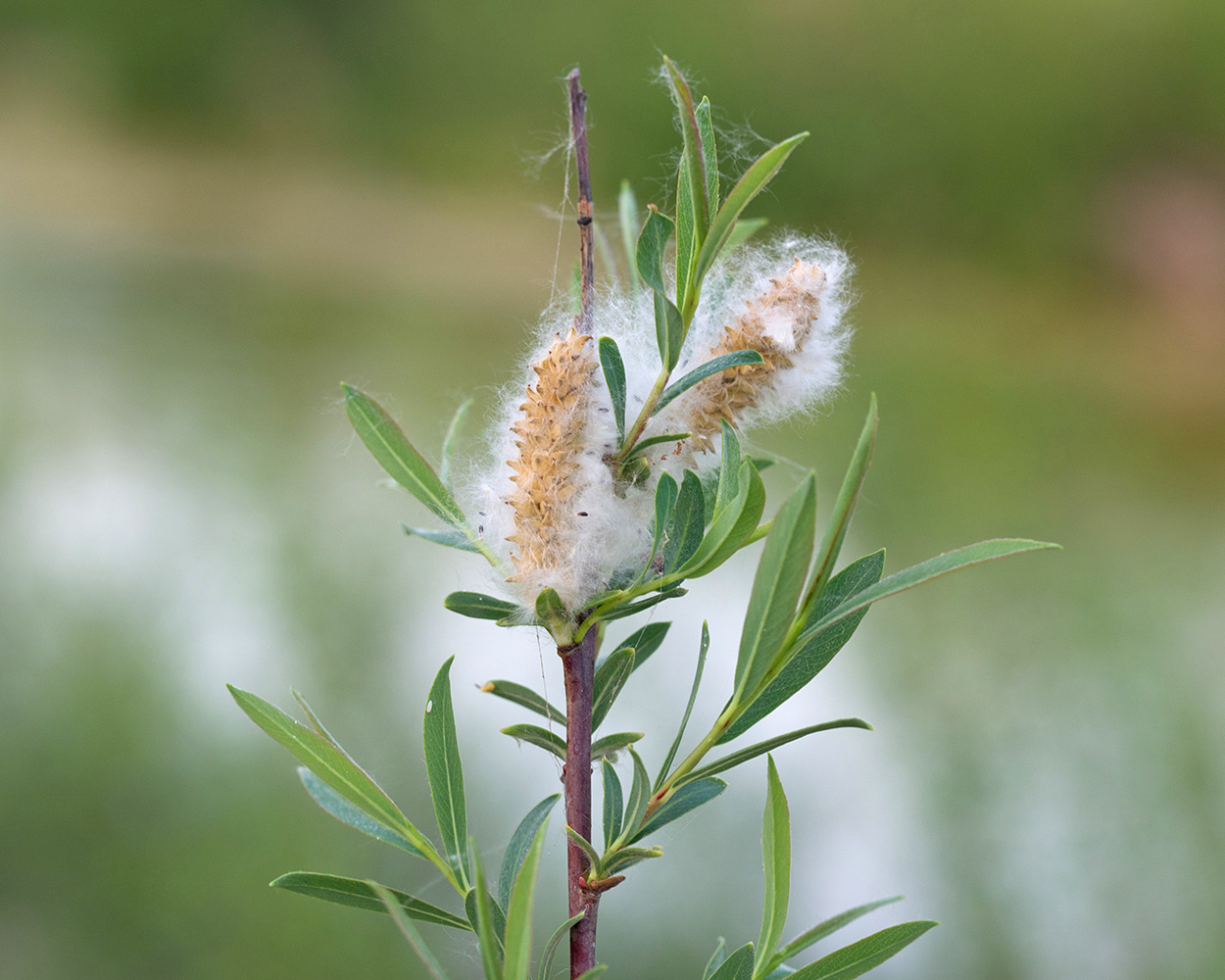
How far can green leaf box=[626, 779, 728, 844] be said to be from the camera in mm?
261

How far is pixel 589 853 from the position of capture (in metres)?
0.24

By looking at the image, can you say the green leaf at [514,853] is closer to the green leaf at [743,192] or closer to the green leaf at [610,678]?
the green leaf at [610,678]

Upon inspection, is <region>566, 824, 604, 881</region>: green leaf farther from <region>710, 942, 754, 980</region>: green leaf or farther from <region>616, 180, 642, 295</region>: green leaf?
<region>616, 180, 642, 295</region>: green leaf

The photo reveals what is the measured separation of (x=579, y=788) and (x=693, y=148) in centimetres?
17

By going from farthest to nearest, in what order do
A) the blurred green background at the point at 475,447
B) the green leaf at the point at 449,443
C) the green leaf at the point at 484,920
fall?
the blurred green background at the point at 475,447 < the green leaf at the point at 449,443 < the green leaf at the point at 484,920

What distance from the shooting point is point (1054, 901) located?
1.13 meters

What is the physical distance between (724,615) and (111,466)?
0.97m

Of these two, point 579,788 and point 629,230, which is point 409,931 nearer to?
point 579,788

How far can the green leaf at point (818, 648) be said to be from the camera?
250 millimetres

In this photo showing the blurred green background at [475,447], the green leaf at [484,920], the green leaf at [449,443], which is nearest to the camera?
the green leaf at [484,920]

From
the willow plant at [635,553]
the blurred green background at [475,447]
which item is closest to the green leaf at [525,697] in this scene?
the willow plant at [635,553]

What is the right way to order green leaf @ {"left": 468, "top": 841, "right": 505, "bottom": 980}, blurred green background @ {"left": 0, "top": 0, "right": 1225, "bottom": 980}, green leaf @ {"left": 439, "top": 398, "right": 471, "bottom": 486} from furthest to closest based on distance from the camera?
blurred green background @ {"left": 0, "top": 0, "right": 1225, "bottom": 980} < green leaf @ {"left": 439, "top": 398, "right": 471, "bottom": 486} < green leaf @ {"left": 468, "top": 841, "right": 505, "bottom": 980}

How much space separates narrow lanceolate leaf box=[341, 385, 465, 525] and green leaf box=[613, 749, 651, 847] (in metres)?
0.09

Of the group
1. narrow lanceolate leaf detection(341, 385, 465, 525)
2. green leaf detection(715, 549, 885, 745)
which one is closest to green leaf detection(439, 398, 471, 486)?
narrow lanceolate leaf detection(341, 385, 465, 525)
